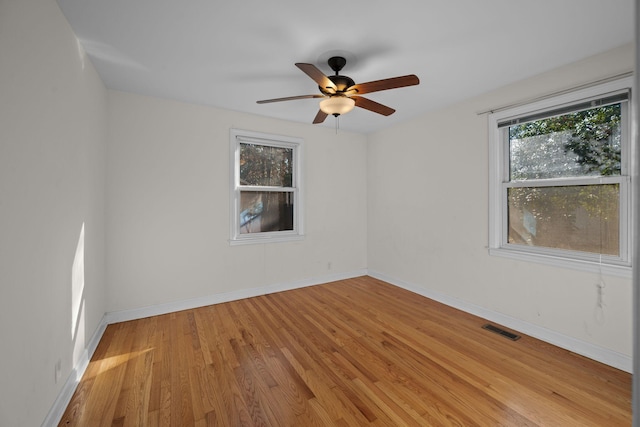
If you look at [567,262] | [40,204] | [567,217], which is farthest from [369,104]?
[40,204]

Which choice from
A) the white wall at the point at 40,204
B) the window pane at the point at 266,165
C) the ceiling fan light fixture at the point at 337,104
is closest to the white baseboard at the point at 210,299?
the white wall at the point at 40,204

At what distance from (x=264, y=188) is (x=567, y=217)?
3.45 meters

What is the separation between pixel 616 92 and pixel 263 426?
11.6ft

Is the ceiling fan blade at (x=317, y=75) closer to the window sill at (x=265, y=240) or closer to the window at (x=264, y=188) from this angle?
the window at (x=264, y=188)

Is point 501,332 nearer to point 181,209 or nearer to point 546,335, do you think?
point 546,335

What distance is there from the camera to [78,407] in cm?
165

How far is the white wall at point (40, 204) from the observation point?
1152mm

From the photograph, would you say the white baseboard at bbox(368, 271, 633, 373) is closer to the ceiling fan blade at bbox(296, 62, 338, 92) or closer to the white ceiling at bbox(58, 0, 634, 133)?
the white ceiling at bbox(58, 0, 634, 133)

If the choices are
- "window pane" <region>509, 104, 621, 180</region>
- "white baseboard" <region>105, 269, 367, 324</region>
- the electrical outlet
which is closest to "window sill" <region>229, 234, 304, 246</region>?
"white baseboard" <region>105, 269, 367, 324</region>

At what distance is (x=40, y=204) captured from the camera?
1.42 meters

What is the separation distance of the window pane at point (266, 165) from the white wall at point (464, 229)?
1552mm

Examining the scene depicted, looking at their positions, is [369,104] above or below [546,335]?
above

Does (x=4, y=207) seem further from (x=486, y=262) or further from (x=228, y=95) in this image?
(x=486, y=262)

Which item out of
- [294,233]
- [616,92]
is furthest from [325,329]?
[616,92]
